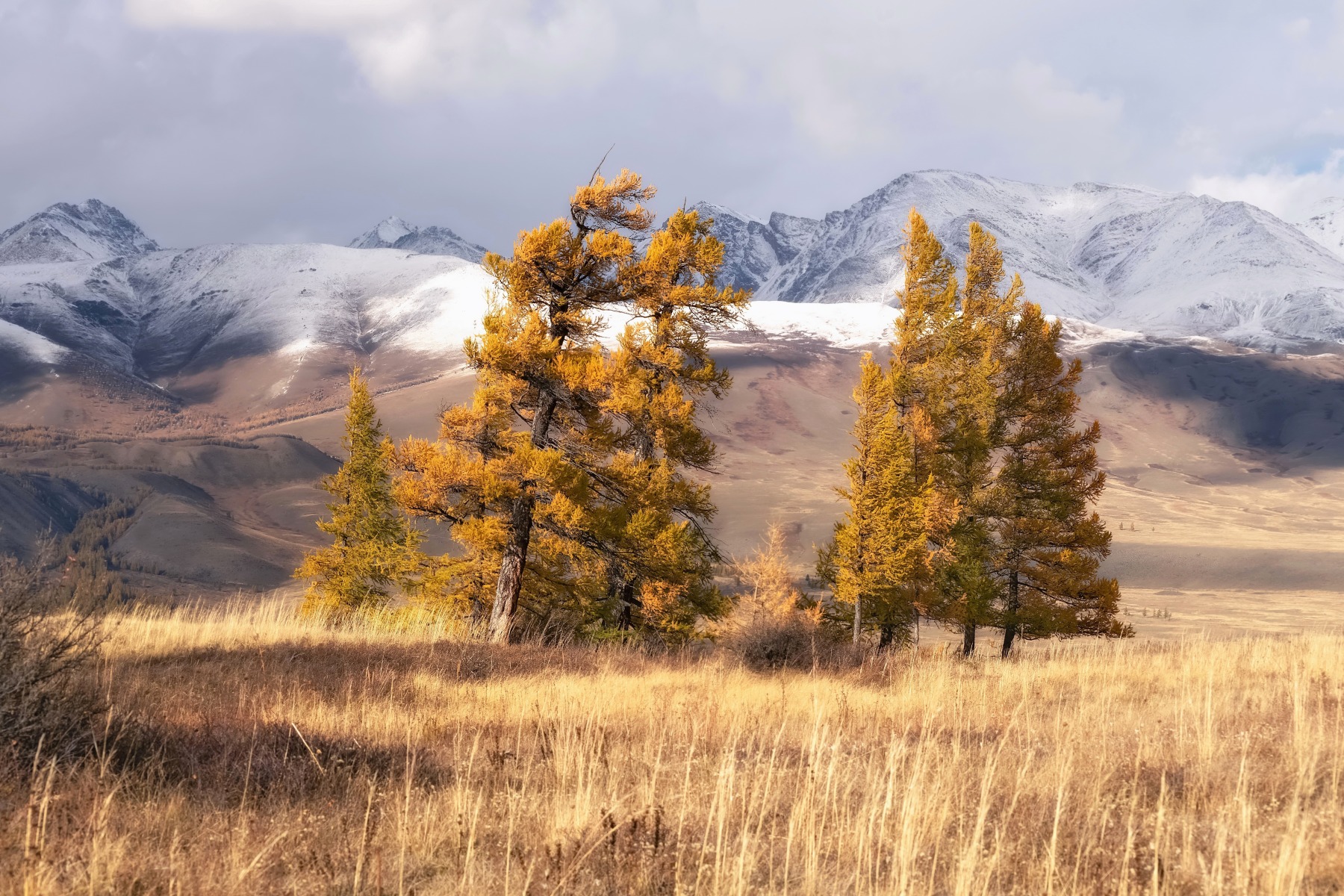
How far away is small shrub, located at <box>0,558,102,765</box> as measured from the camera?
4.71 metres

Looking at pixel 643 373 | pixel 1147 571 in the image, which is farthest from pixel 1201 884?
pixel 1147 571

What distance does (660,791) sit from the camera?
502 cm

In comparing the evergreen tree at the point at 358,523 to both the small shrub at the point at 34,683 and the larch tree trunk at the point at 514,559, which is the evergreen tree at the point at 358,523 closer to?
the larch tree trunk at the point at 514,559

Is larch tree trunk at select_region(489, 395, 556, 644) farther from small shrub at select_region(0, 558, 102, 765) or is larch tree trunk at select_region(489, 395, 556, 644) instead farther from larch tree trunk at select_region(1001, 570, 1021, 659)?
larch tree trunk at select_region(1001, 570, 1021, 659)

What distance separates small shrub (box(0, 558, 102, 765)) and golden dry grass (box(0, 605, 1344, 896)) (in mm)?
235

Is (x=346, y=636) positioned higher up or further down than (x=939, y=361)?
further down

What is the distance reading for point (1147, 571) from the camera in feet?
259

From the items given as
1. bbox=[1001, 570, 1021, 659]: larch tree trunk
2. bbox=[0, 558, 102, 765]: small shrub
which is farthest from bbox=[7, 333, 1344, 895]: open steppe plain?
bbox=[1001, 570, 1021, 659]: larch tree trunk

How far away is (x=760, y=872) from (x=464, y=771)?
236 centimetres

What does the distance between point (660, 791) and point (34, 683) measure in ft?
11.8

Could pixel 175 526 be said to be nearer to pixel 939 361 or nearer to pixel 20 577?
pixel 939 361

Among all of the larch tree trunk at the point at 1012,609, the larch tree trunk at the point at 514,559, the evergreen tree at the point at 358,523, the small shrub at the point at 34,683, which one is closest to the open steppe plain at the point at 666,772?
the small shrub at the point at 34,683

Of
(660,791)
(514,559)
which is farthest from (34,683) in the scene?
(514,559)

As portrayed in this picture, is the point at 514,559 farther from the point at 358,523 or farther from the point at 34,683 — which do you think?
the point at 358,523
